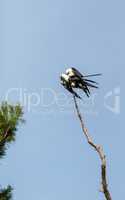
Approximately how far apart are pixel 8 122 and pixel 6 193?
7.54ft

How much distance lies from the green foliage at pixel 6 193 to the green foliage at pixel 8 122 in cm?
112

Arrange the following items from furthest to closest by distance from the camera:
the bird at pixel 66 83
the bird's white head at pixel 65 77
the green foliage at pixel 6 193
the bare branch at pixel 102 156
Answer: the green foliage at pixel 6 193 < the bird's white head at pixel 65 77 < the bird at pixel 66 83 < the bare branch at pixel 102 156

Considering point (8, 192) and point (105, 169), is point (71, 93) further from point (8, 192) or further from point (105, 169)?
point (8, 192)

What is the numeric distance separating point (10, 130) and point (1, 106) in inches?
33.3

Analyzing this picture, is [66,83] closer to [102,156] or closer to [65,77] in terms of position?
[65,77]

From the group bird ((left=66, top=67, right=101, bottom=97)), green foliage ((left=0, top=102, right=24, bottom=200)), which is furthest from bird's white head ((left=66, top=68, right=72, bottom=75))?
green foliage ((left=0, top=102, right=24, bottom=200))

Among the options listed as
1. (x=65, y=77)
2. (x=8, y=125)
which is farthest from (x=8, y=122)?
(x=65, y=77)

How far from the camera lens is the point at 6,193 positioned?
19188 mm

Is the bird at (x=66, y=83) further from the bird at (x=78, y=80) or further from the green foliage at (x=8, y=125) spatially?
the green foliage at (x=8, y=125)

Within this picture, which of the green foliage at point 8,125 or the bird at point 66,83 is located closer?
the bird at point 66,83

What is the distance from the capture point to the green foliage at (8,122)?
19.4 metres

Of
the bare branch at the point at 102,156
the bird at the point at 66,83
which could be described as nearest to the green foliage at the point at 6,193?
the bird at the point at 66,83

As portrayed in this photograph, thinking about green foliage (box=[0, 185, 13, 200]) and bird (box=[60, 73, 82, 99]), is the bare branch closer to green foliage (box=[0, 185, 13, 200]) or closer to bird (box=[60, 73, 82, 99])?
bird (box=[60, 73, 82, 99])

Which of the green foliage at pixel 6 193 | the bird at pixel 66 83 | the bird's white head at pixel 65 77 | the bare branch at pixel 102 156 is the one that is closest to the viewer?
the bare branch at pixel 102 156
